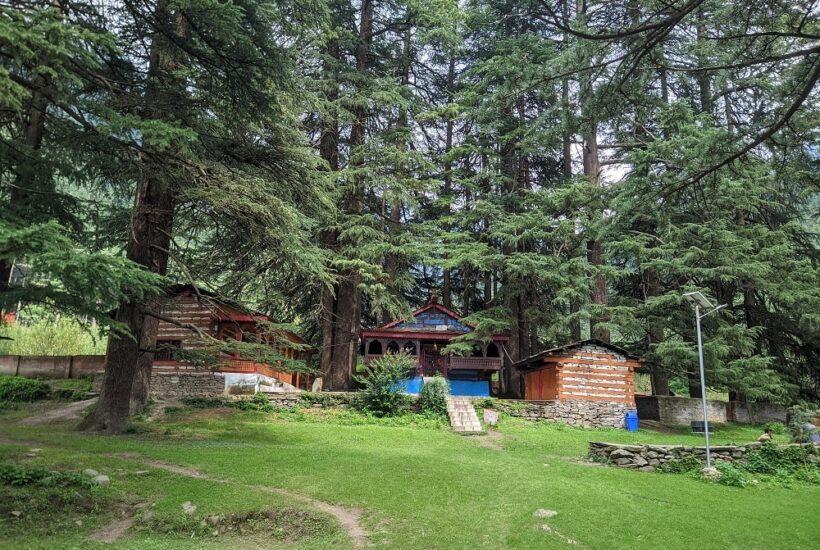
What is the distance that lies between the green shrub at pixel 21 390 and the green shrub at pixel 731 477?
19827 millimetres

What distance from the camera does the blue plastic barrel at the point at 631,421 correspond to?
18.2 m

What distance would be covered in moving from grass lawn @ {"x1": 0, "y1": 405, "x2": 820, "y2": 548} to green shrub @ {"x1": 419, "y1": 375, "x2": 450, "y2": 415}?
14.3 feet

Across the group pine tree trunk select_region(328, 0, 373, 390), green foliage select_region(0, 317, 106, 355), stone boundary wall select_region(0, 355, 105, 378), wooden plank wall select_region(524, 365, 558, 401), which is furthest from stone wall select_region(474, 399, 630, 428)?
green foliage select_region(0, 317, 106, 355)

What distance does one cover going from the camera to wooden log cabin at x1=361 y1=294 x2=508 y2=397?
82.1 ft

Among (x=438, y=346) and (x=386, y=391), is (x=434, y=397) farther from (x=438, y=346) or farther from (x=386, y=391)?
(x=438, y=346)

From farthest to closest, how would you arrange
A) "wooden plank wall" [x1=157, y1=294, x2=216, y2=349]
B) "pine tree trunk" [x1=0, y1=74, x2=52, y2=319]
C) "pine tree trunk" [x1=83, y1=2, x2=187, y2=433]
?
"wooden plank wall" [x1=157, y1=294, x2=216, y2=349] < "pine tree trunk" [x1=83, y1=2, x2=187, y2=433] < "pine tree trunk" [x1=0, y1=74, x2=52, y2=319]

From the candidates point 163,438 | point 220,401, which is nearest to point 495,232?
point 220,401

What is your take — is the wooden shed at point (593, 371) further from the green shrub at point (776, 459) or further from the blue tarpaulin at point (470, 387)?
the green shrub at point (776, 459)

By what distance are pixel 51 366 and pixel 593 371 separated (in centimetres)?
2113

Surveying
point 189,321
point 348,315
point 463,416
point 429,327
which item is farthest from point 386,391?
point 189,321

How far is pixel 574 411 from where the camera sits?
1872 centimetres

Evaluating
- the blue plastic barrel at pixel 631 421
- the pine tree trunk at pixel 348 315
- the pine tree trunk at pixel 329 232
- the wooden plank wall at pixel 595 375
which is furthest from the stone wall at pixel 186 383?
the blue plastic barrel at pixel 631 421

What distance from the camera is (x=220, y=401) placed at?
686 inches

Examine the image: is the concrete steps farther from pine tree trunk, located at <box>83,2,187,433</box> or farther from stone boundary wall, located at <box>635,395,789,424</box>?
pine tree trunk, located at <box>83,2,187,433</box>
